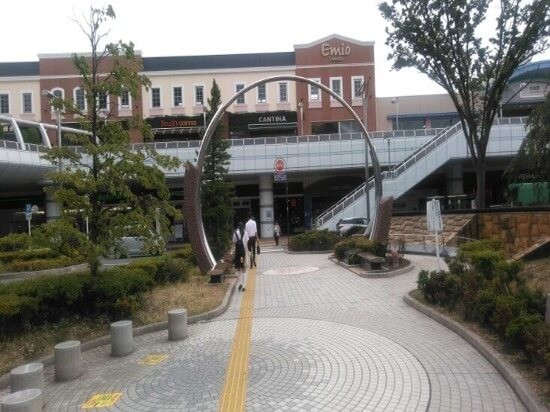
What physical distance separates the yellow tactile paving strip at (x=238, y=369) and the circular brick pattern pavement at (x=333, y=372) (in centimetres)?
11

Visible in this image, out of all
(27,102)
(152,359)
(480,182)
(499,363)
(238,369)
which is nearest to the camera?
(499,363)

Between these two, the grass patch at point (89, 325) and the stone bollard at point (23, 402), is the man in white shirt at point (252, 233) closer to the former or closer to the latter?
the grass patch at point (89, 325)

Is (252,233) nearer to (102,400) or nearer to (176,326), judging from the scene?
(176,326)

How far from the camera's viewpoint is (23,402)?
477 centimetres

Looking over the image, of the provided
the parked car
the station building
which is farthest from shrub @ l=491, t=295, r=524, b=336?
the station building

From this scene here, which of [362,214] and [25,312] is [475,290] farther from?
[362,214]

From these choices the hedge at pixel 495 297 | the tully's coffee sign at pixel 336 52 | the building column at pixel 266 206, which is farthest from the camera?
the tully's coffee sign at pixel 336 52

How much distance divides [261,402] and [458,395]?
7.39 feet

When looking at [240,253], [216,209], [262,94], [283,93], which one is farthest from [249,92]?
[240,253]

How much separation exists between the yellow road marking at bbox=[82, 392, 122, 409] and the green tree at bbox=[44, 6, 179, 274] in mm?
3549

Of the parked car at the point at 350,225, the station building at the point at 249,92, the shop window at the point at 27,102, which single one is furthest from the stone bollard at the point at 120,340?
the shop window at the point at 27,102

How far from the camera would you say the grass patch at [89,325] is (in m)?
7.56

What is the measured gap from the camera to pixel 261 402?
211 inches

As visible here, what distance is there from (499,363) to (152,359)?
4.90 m
